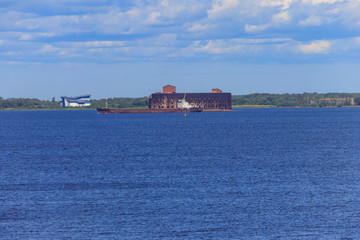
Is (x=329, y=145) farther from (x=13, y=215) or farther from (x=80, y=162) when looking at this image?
(x=13, y=215)

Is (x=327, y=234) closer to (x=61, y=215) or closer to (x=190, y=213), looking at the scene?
(x=190, y=213)

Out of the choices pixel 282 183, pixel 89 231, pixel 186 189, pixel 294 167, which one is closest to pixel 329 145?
pixel 294 167

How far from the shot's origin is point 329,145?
7875 cm

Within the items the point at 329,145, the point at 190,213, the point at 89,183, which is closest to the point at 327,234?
the point at 190,213

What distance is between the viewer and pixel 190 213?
107 ft

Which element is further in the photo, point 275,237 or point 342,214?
point 342,214

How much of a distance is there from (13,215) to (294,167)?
29958mm

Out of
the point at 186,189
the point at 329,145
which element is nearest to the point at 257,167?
the point at 186,189

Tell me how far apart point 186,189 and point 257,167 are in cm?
1432

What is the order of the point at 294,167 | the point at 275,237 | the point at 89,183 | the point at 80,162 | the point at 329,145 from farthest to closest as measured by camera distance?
the point at 329,145 < the point at 80,162 < the point at 294,167 < the point at 89,183 < the point at 275,237

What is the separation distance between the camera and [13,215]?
32.3 m

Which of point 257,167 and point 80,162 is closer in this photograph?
point 257,167

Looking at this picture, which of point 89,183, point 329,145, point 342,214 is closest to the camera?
point 342,214

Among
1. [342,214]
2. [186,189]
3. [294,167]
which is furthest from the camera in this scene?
[294,167]
